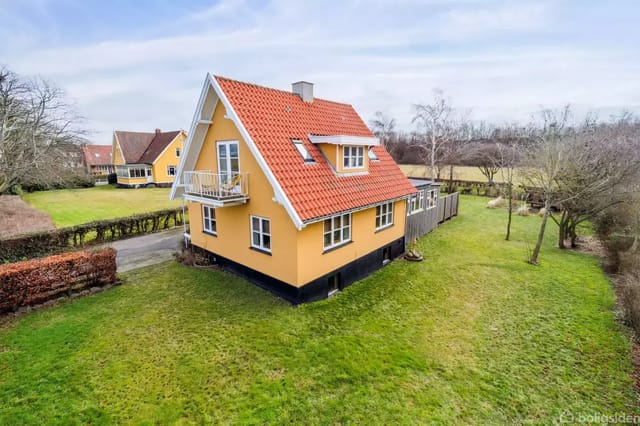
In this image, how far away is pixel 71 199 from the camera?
30.4m

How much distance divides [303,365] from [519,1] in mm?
14951

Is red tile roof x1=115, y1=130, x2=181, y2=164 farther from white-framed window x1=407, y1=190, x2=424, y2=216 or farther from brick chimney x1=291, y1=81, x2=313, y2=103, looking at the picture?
white-framed window x1=407, y1=190, x2=424, y2=216

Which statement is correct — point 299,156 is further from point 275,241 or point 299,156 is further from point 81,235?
point 81,235

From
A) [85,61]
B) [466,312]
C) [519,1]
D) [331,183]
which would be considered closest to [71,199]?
[85,61]

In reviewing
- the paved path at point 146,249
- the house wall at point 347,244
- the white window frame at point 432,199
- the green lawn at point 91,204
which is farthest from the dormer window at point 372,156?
the green lawn at point 91,204

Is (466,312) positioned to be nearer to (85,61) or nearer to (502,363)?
(502,363)

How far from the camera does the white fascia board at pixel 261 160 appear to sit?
8.36 meters

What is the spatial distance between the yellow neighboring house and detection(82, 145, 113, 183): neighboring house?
10397 mm

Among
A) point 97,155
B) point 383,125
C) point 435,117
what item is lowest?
point 97,155

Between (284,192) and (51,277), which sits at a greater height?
(284,192)

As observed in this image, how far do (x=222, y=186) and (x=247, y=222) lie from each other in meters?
1.59

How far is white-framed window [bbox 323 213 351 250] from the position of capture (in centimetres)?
1008

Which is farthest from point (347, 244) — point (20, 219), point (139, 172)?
point (139, 172)

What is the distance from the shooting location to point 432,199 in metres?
18.8
